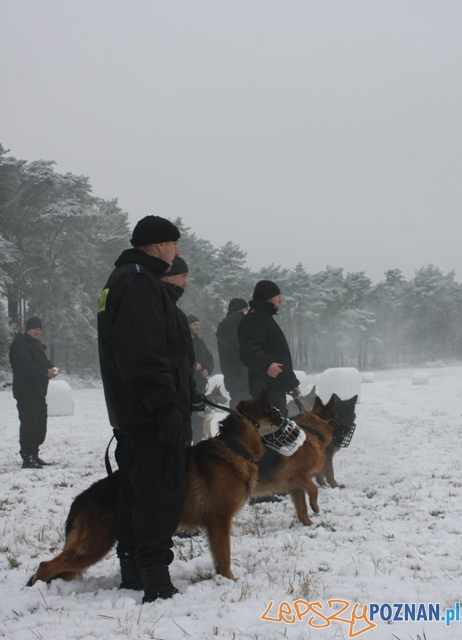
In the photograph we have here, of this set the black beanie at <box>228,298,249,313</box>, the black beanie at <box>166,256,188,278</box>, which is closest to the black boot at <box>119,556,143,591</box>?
the black beanie at <box>166,256,188,278</box>

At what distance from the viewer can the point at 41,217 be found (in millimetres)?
38344

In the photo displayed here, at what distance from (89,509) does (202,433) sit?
633 centimetres

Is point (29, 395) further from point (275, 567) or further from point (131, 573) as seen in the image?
point (275, 567)

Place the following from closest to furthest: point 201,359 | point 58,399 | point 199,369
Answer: point 199,369 < point 201,359 < point 58,399

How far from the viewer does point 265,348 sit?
6293mm

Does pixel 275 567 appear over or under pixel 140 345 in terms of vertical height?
under

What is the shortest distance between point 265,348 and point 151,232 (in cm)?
311

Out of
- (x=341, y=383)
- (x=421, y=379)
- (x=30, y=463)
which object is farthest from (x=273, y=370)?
(x=421, y=379)

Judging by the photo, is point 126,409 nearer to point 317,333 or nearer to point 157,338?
point 157,338

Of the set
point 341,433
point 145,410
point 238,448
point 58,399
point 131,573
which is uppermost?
point 145,410

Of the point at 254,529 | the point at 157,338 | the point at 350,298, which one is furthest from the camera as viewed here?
the point at 350,298

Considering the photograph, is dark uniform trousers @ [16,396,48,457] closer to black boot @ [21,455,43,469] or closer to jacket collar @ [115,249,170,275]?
black boot @ [21,455,43,469]

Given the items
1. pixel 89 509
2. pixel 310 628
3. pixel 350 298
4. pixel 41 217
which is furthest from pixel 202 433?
pixel 350 298

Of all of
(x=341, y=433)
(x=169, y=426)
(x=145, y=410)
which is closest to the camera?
(x=169, y=426)
